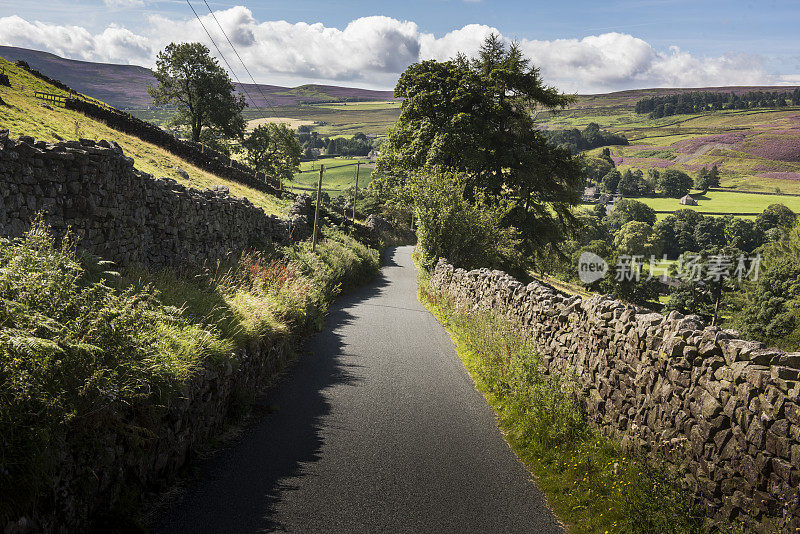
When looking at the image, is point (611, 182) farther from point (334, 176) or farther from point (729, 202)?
point (334, 176)

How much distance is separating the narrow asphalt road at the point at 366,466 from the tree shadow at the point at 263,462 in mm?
15

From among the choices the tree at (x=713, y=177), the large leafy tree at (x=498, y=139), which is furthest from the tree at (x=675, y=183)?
the large leafy tree at (x=498, y=139)

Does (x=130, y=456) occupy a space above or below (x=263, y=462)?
above

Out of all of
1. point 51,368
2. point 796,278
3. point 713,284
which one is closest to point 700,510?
point 51,368

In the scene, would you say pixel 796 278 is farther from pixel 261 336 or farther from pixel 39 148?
pixel 39 148

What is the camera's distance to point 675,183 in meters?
144

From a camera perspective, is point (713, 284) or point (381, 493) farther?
point (713, 284)

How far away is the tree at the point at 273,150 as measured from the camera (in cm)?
6888

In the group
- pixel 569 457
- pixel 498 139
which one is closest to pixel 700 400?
pixel 569 457

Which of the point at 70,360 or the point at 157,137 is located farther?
the point at 157,137

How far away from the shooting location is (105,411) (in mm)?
4332

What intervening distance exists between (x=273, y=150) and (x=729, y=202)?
122309 millimetres

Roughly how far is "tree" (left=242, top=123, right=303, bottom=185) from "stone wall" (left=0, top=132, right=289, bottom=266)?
5742 centimetres

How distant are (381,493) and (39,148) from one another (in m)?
8.25
